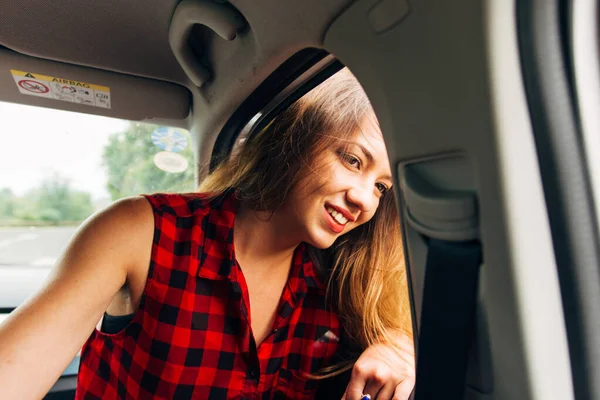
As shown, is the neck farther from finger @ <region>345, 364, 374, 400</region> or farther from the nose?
finger @ <region>345, 364, 374, 400</region>

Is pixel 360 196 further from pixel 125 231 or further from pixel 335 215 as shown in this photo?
pixel 125 231

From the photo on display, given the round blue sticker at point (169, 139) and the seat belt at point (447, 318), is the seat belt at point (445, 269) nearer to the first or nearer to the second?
the seat belt at point (447, 318)

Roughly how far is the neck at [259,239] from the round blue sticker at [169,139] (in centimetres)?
57

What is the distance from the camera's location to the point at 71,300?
0.86 metres

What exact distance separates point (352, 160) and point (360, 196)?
9cm

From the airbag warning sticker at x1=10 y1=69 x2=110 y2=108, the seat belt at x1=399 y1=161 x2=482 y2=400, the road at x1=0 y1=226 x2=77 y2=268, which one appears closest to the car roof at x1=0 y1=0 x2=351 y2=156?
the airbag warning sticker at x1=10 y1=69 x2=110 y2=108

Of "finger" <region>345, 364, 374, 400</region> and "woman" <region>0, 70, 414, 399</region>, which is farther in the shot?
"finger" <region>345, 364, 374, 400</region>

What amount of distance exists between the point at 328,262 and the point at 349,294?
153 mm

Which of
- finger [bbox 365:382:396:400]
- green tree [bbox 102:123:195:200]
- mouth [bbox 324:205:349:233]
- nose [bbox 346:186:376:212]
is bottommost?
finger [bbox 365:382:396:400]

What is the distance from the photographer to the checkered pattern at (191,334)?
3.38ft

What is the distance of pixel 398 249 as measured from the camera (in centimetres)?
133

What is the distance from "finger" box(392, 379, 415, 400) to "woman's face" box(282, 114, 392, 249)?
41cm

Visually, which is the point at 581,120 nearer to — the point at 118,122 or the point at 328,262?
the point at 328,262

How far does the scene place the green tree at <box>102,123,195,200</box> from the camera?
1.55 meters
